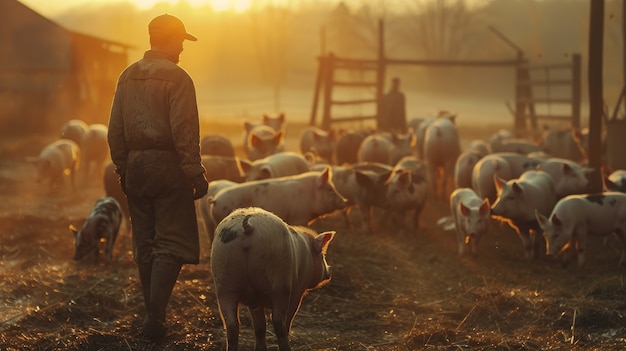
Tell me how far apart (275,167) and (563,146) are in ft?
29.6

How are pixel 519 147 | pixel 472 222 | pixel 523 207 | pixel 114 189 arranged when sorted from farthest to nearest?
pixel 519 147 < pixel 114 189 < pixel 523 207 < pixel 472 222

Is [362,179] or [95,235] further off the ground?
[362,179]

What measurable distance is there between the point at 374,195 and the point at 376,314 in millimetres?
4701

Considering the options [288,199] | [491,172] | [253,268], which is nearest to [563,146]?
[491,172]

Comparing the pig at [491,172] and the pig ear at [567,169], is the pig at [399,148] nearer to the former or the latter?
the pig at [491,172]

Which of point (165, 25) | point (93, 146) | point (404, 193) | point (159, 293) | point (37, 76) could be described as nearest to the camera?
point (159, 293)

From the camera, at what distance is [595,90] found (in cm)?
1170

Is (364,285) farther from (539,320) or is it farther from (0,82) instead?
(0,82)

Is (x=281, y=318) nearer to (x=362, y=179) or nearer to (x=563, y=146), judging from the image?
(x=362, y=179)

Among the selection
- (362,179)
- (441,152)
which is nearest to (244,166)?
(362,179)

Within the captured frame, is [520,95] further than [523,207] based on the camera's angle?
Yes

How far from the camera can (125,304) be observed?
7711 millimetres

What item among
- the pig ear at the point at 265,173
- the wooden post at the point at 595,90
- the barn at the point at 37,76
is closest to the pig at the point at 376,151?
the wooden post at the point at 595,90

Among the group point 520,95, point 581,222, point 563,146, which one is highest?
point 520,95
